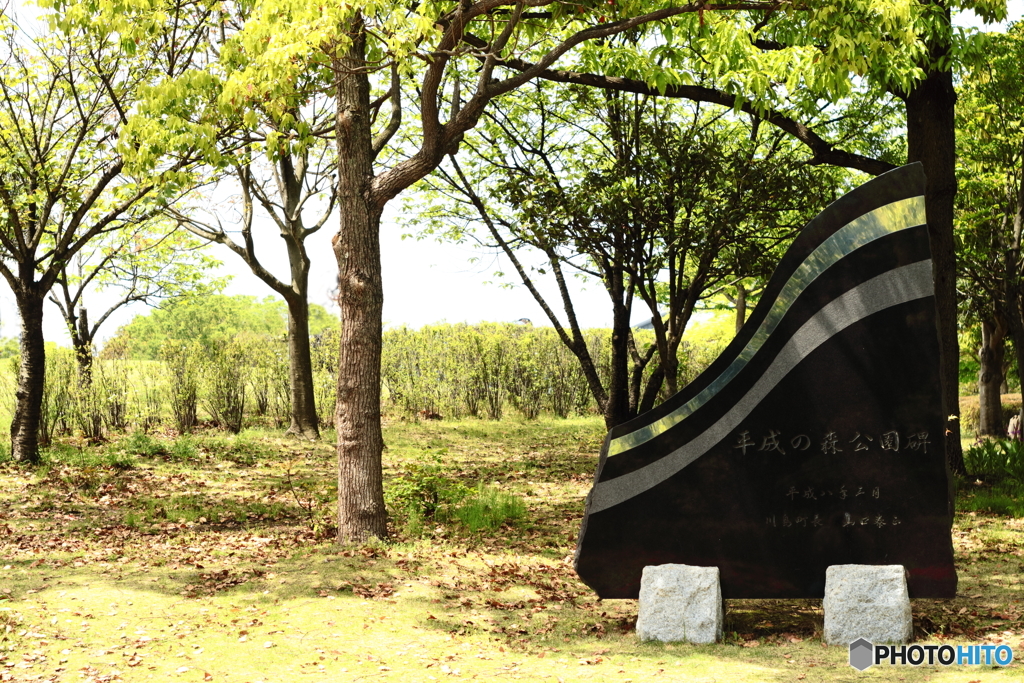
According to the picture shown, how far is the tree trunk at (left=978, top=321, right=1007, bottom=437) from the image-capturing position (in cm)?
1666

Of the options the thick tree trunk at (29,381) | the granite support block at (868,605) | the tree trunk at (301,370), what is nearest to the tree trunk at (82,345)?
the thick tree trunk at (29,381)

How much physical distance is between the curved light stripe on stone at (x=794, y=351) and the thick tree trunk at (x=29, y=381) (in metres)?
8.71

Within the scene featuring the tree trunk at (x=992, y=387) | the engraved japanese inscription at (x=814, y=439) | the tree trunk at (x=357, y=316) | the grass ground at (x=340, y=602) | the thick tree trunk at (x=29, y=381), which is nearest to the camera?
the grass ground at (x=340, y=602)

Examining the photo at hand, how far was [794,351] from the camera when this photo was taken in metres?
5.19

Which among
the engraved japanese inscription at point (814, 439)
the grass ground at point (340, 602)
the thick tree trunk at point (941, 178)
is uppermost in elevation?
the thick tree trunk at point (941, 178)

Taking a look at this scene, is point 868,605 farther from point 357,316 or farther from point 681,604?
point 357,316

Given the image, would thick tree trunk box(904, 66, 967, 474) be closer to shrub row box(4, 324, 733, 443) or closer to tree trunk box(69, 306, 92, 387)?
shrub row box(4, 324, 733, 443)

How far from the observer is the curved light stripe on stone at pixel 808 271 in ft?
16.8

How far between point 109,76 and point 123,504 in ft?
16.8

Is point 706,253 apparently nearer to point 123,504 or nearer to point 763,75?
point 763,75

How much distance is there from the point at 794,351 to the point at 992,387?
1379cm

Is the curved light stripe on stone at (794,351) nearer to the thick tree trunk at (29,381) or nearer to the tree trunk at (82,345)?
the thick tree trunk at (29,381)

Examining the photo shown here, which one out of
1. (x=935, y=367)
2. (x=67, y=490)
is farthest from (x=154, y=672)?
→ (x=67, y=490)

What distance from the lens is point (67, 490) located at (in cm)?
998
